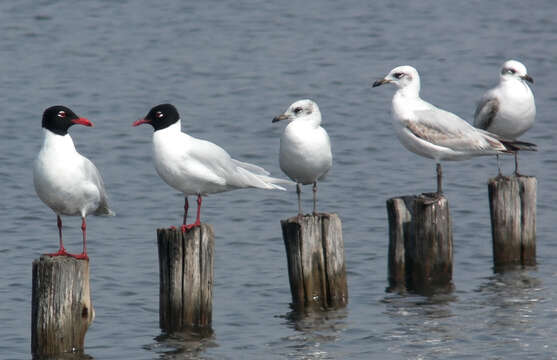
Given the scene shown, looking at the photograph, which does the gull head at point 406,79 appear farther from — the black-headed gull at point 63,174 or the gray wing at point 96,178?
the black-headed gull at point 63,174

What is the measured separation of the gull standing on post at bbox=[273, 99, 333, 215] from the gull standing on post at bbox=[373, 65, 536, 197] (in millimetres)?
1333

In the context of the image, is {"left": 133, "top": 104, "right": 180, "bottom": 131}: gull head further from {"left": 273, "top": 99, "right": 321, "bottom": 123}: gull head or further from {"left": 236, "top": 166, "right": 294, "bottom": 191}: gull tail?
{"left": 273, "top": 99, "right": 321, "bottom": 123}: gull head

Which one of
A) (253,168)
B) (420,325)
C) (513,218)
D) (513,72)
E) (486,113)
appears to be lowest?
(420,325)

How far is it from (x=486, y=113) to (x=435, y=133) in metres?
1.73

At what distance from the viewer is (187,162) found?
1140cm

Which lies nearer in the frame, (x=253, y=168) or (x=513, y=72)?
(x=253, y=168)

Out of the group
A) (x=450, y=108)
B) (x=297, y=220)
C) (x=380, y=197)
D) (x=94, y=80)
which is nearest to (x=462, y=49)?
(x=450, y=108)

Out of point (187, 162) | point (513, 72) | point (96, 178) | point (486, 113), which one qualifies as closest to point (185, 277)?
point (187, 162)

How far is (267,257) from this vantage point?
15398 mm

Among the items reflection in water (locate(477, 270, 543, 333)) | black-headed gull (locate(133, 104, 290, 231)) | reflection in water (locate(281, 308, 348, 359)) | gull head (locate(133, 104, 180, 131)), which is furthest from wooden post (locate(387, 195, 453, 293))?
gull head (locate(133, 104, 180, 131))

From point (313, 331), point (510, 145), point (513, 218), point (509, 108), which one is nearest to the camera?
point (313, 331)

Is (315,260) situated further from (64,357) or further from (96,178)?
(64,357)

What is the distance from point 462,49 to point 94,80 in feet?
28.9

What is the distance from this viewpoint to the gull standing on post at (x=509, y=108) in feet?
48.4
